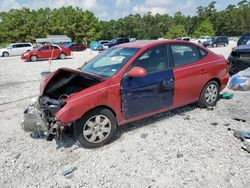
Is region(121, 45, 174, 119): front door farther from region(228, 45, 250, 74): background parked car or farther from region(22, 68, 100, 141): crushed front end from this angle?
region(228, 45, 250, 74): background parked car

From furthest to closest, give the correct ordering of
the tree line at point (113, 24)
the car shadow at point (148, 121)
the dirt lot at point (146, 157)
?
the tree line at point (113, 24) < the car shadow at point (148, 121) < the dirt lot at point (146, 157)

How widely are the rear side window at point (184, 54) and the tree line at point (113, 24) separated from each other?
55.6 m

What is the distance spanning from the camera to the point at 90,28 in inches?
2502

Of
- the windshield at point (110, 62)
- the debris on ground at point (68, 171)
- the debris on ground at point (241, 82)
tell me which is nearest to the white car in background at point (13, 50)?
the debris on ground at point (241, 82)

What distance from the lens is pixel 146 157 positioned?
3938mm

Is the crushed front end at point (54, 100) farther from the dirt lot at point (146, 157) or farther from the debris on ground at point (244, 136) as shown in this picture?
the debris on ground at point (244, 136)

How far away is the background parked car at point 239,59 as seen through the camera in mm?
8781

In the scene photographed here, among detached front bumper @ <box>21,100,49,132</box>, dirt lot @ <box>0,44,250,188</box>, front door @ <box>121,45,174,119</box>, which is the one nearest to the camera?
dirt lot @ <box>0,44,250,188</box>

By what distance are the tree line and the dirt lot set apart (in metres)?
56.0

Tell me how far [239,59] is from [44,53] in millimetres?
18091

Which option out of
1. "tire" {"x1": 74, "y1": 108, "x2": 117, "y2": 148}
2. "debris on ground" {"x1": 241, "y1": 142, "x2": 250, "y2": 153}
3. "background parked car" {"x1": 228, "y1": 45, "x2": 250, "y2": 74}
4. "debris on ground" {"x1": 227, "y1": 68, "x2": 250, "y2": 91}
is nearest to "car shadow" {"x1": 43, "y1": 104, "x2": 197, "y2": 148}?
"tire" {"x1": 74, "y1": 108, "x2": 117, "y2": 148}

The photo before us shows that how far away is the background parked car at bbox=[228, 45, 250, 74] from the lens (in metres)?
8.78

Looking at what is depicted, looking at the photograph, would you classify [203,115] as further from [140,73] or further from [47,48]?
[47,48]

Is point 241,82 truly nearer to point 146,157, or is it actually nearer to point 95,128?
point 146,157
